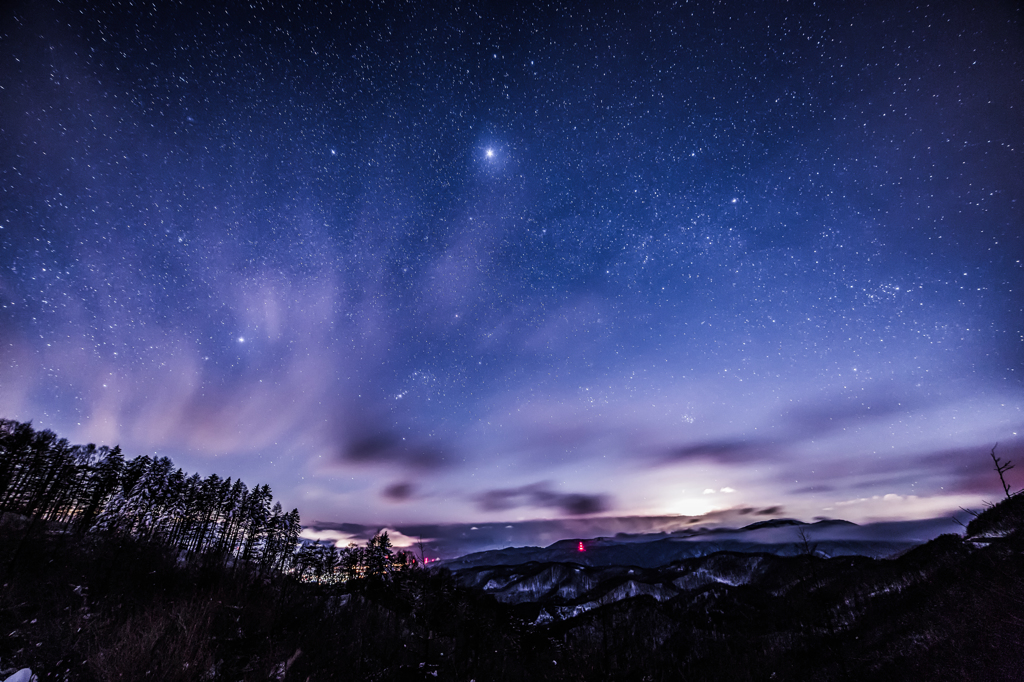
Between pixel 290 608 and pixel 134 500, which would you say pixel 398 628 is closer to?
pixel 290 608

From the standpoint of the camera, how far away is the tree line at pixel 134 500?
50188 mm

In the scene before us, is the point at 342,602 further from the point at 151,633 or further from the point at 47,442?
the point at 47,442

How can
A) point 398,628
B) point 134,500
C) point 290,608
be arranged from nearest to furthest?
point 290,608
point 398,628
point 134,500

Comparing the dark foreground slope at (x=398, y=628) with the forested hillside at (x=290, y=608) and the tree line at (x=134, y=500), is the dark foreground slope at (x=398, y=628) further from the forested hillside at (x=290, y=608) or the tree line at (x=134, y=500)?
the tree line at (x=134, y=500)

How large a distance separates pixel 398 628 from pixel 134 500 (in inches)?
1816

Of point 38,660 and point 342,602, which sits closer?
point 38,660

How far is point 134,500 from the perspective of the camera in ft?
187

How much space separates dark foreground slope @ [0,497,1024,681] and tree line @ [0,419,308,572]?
11078 millimetres

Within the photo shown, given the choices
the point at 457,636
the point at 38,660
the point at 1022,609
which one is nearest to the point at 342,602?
the point at 457,636

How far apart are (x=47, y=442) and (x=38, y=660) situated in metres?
60.3

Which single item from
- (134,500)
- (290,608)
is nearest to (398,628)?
(290,608)

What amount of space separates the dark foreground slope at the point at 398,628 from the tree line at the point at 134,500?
1108cm

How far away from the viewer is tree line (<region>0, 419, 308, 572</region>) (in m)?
50.2

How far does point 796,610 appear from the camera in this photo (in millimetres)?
127000
